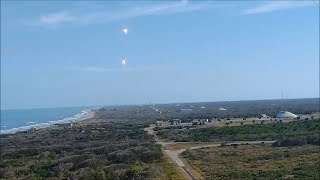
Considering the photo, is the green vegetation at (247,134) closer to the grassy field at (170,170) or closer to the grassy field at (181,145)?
the grassy field at (181,145)

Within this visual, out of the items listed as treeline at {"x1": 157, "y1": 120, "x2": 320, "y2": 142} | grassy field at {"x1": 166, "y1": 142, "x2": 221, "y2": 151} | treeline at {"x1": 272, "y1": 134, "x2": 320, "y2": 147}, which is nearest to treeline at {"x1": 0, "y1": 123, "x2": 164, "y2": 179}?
grassy field at {"x1": 166, "y1": 142, "x2": 221, "y2": 151}

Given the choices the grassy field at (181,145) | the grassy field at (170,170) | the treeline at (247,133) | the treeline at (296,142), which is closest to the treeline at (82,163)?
the grassy field at (170,170)

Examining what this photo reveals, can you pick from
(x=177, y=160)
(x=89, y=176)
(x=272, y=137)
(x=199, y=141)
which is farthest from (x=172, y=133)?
(x=89, y=176)

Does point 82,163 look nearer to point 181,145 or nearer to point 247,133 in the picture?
point 181,145

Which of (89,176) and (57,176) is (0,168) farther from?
(89,176)

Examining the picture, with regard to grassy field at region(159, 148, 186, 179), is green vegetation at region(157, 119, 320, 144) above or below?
above

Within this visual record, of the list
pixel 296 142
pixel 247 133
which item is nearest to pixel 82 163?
pixel 296 142

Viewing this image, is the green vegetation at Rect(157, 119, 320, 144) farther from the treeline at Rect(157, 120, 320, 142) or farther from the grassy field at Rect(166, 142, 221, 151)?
the grassy field at Rect(166, 142, 221, 151)

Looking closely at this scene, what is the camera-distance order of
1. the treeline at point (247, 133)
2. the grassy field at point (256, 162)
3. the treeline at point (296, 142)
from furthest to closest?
the treeline at point (247, 133), the treeline at point (296, 142), the grassy field at point (256, 162)
